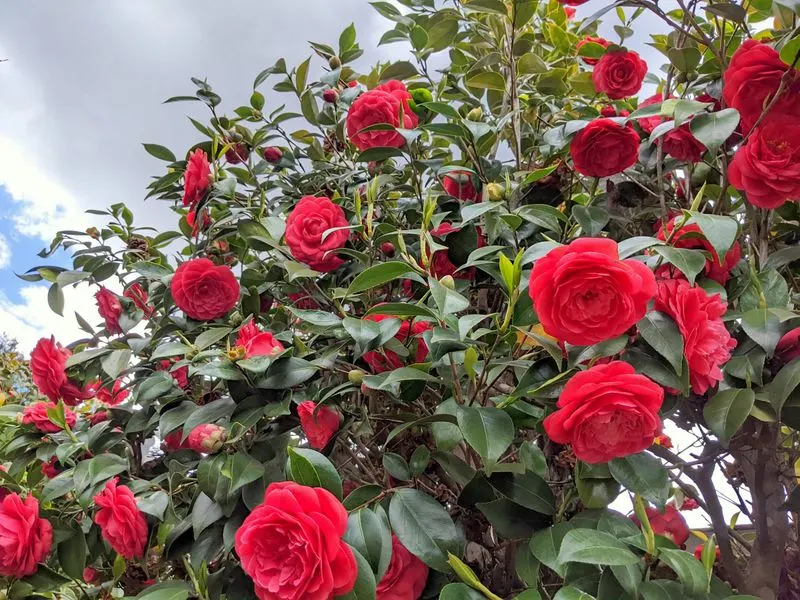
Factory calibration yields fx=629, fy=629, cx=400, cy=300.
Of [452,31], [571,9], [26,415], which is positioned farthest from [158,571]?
[571,9]

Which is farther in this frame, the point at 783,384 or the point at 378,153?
the point at 378,153

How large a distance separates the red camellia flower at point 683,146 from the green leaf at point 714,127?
0.21m

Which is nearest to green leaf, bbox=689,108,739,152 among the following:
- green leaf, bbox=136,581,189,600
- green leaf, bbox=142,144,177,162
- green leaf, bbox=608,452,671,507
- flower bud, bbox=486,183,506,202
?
flower bud, bbox=486,183,506,202

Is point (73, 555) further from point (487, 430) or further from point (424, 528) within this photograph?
point (487, 430)

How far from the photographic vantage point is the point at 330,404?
0.85 metres

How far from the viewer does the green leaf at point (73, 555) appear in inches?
43.1

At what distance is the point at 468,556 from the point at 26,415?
2.87 feet

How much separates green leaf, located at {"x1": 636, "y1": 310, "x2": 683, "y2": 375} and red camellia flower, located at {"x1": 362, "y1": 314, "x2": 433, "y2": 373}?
29 centimetres

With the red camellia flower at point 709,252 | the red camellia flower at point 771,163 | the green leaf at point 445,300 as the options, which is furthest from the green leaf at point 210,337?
the red camellia flower at point 771,163

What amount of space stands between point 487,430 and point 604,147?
20.7 inches

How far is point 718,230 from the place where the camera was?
2.23 ft

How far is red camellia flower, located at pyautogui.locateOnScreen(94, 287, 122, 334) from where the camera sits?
4.34 feet

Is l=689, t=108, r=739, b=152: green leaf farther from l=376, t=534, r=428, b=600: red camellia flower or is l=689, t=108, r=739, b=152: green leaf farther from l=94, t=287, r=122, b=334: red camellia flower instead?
l=94, t=287, r=122, b=334: red camellia flower

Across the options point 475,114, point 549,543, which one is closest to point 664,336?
point 549,543
